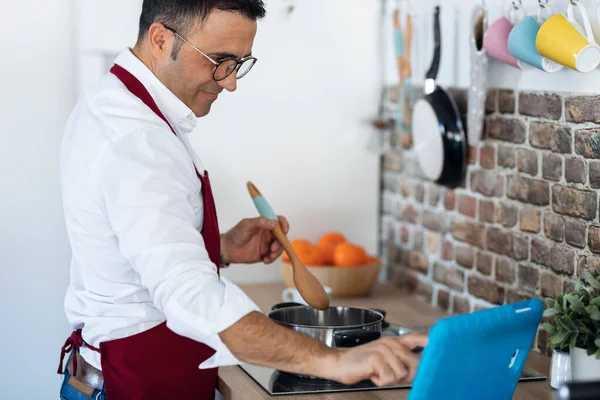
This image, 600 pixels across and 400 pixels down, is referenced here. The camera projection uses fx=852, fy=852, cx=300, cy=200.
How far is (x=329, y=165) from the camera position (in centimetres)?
256

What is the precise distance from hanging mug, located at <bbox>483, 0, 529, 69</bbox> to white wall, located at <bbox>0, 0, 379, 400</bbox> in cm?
77

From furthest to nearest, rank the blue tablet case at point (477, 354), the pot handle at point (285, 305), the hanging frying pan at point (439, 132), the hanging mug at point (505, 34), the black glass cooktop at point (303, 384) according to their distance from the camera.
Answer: the hanging frying pan at point (439, 132), the pot handle at point (285, 305), the hanging mug at point (505, 34), the black glass cooktop at point (303, 384), the blue tablet case at point (477, 354)

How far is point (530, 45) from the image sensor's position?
1.68 m

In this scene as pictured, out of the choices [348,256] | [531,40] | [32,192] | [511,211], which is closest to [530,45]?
[531,40]

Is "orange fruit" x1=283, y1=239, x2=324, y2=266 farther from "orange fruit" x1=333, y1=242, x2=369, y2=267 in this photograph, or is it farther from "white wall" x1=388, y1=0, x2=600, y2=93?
"white wall" x1=388, y1=0, x2=600, y2=93

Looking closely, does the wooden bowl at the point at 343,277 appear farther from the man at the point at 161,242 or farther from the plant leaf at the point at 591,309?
the plant leaf at the point at 591,309

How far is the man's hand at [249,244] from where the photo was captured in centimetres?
197

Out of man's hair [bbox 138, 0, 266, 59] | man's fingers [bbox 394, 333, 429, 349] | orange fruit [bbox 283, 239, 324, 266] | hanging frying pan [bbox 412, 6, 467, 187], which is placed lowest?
orange fruit [bbox 283, 239, 324, 266]

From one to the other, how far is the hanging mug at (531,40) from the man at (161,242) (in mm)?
522

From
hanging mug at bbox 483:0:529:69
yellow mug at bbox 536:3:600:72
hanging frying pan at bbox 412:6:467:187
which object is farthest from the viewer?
hanging frying pan at bbox 412:6:467:187

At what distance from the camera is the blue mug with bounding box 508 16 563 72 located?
1664 millimetres

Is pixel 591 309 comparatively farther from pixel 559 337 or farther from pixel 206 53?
pixel 206 53

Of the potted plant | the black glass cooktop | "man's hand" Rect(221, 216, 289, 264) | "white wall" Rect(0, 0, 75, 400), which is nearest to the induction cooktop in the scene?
the black glass cooktop

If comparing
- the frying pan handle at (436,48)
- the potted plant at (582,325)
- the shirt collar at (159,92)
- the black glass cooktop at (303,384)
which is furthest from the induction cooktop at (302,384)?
the frying pan handle at (436,48)
